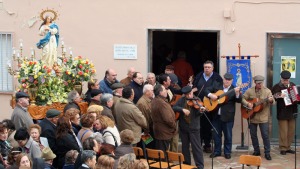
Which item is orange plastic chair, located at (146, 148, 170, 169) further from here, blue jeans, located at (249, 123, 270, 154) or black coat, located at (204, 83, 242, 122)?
blue jeans, located at (249, 123, 270, 154)

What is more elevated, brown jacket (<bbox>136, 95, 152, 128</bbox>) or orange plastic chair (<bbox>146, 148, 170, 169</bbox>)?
brown jacket (<bbox>136, 95, 152, 128</bbox>)

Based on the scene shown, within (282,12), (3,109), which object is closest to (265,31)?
(282,12)

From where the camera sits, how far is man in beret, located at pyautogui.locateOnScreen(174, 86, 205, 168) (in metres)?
13.7

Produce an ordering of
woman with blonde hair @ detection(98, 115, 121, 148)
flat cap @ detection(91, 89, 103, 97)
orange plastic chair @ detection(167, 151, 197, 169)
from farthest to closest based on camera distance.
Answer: flat cap @ detection(91, 89, 103, 97) < orange plastic chair @ detection(167, 151, 197, 169) < woman with blonde hair @ detection(98, 115, 121, 148)

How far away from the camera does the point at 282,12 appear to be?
16.1 m

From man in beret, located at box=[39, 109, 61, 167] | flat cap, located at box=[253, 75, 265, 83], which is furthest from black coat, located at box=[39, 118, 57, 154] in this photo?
flat cap, located at box=[253, 75, 265, 83]

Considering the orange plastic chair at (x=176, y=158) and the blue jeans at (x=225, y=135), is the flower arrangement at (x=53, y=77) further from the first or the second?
the blue jeans at (x=225, y=135)

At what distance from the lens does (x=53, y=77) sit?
13.7m

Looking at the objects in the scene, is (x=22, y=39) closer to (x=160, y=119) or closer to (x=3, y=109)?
(x=3, y=109)

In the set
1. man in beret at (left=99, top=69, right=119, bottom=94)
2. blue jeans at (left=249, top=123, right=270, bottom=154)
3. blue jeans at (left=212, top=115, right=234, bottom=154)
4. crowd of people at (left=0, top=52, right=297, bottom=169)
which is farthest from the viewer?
blue jeans at (left=212, top=115, right=234, bottom=154)

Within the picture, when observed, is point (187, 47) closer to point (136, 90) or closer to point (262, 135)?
point (262, 135)

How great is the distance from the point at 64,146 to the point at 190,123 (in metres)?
3.74

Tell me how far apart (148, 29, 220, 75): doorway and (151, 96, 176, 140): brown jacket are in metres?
4.68

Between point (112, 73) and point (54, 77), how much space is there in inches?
60.0
